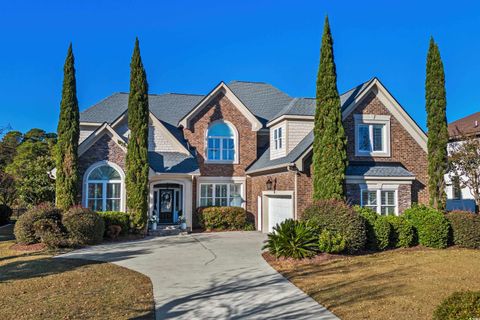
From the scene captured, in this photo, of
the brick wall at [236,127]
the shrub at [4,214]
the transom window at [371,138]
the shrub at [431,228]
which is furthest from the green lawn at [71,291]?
the shrub at [4,214]

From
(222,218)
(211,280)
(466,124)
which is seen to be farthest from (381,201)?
(466,124)

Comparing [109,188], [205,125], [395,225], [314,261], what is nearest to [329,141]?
[395,225]

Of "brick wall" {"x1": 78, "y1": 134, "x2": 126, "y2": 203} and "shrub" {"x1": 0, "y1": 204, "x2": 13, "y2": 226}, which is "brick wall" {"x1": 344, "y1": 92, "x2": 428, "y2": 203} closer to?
"brick wall" {"x1": 78, "y1": 134, "x2": 126, "y2": 203}

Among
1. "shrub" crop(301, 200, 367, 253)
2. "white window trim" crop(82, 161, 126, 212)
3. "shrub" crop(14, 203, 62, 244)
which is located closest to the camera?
"shrub" crop(301, 200, 367, 253)

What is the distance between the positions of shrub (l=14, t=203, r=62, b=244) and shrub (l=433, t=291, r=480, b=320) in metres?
14.7

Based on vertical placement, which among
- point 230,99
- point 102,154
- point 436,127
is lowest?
point 102,154

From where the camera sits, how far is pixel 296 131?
19406mm

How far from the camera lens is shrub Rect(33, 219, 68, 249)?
14961mm

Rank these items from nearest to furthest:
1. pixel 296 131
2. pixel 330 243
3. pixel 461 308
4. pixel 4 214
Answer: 1. pixel 461 308
2. pixel 330 243
3. pixel 296 131
4. pixel 4 214

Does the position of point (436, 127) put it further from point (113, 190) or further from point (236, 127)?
point (113, 190)

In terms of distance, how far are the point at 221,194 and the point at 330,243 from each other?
1121 centimetres

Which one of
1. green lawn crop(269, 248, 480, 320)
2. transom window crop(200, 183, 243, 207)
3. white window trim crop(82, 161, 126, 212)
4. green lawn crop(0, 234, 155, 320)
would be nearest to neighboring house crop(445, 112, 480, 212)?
green lawn crop(269, 248, 480, 320)

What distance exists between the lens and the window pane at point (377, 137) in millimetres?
18658

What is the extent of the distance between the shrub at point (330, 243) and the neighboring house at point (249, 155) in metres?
3.93
